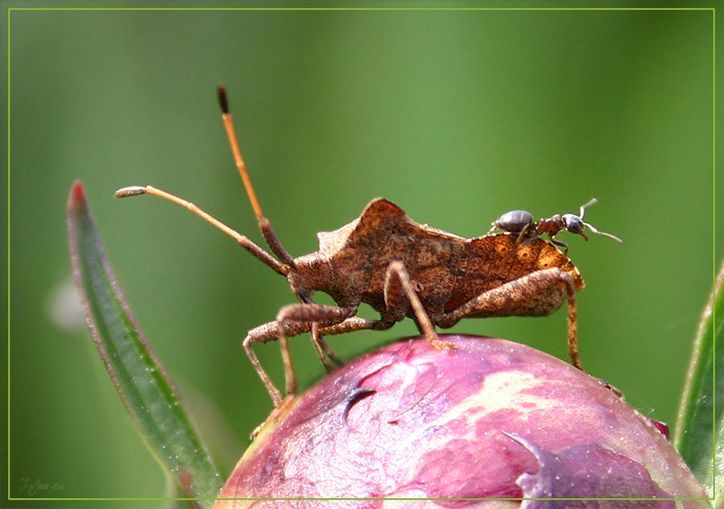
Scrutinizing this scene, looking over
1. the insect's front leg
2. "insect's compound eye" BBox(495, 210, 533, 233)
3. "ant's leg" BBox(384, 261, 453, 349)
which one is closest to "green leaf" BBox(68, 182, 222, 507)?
the insect's front leg

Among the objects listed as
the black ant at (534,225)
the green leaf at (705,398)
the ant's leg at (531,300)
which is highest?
the black ant at (534,225)

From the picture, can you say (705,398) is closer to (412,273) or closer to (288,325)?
(412,273)

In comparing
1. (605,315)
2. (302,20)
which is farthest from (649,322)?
(302,20)

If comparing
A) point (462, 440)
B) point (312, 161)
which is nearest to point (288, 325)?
point (462, 440)

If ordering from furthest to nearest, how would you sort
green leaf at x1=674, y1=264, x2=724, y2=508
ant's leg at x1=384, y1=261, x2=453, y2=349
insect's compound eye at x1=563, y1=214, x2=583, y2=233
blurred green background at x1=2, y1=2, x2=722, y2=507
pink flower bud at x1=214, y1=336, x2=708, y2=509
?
blurred green background at x1=2, y1=2, x2=722, y2=507 < insect's compound eye at x1=563, y1=214, x2=583, y2=233 < ant's leg at x1=384, y1=261, x2=453, y2=349 < green leaf at x1=674, y1=264, x2=724, y2=508 < pink flower bud at x1=214, y1=336, x2=708, y2=509

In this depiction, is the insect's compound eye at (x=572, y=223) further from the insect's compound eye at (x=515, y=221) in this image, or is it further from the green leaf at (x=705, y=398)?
the green leaf at (x=705, y=398)

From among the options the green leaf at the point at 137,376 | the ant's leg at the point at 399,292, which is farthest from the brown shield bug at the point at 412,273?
the green leaf at the point at 137,376

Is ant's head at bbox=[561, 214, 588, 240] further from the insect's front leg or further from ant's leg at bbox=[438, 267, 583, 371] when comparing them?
the insect's front leg
